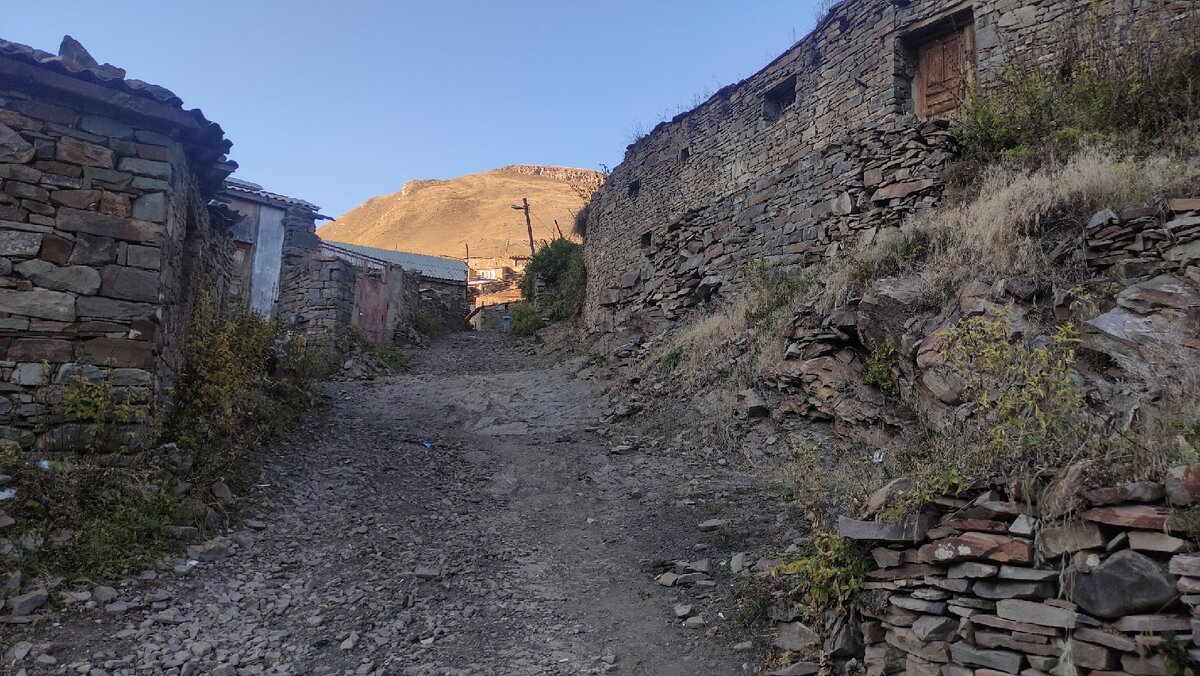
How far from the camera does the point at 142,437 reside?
19.7ft

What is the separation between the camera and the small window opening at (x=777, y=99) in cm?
1287

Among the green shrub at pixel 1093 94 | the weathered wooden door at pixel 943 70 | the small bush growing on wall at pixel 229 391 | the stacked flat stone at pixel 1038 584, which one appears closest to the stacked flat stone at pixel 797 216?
the green shrub at pixel 1093 94

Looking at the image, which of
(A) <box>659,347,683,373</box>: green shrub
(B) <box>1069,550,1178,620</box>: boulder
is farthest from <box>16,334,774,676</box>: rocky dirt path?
(B) <box>1069,550,1178,620</box>: boulder

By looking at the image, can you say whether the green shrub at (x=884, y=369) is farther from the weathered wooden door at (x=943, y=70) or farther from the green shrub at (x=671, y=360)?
the weathered wooden door at (x=943, y=70)

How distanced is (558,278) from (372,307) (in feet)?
19.3

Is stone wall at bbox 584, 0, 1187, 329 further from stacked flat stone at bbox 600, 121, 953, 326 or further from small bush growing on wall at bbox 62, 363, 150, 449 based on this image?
small bush growing on wall at bbox 62, 363, 150, 449

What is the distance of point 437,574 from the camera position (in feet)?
18.6

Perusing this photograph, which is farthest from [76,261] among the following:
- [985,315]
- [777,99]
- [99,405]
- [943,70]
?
[777,99]

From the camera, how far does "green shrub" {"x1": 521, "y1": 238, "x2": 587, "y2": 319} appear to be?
1928 centimetres

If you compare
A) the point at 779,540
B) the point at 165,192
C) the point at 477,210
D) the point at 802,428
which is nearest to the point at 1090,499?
the point at 779,540

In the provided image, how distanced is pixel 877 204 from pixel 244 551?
8.46 metres

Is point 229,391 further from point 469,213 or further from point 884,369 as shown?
point 469,213

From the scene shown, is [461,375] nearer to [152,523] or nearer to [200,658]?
[152,523]

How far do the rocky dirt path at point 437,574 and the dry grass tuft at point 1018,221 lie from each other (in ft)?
9.32
